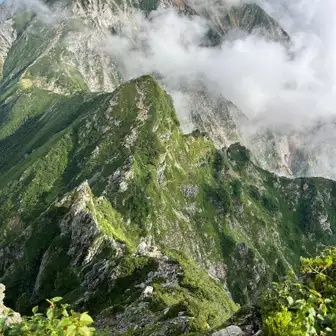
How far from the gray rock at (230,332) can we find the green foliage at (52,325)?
1068 cm

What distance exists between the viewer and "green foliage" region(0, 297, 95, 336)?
9.23m

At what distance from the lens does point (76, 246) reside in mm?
156750

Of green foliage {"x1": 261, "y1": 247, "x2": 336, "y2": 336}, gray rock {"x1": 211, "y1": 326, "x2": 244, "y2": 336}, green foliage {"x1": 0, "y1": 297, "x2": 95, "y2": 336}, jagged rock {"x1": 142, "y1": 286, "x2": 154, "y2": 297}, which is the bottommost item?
green foliage {"x1": 0, "y1": 297, "x2": 95, "y2": 336}

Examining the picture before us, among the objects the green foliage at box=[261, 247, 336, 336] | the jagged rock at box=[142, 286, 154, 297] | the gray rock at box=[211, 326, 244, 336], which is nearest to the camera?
the green foliage at box=[261, 247, 336, 336]

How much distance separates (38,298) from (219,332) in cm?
13954

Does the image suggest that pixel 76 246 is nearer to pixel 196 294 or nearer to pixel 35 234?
pixel 35 234

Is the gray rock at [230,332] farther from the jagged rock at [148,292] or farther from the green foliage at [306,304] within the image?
the jagged rock at [148,292]

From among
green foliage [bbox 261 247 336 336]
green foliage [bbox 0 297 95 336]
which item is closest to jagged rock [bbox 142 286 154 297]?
green foliage [bbox 261 247 336 336]

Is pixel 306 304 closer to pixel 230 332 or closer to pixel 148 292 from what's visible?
pixel 230 332

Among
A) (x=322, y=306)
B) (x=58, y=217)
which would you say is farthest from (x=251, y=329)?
(x=58, y=217)

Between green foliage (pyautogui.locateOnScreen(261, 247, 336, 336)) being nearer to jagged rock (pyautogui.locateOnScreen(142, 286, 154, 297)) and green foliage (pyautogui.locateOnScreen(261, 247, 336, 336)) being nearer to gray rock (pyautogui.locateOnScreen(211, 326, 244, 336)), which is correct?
gray rock (pyautogui.locateOnScreen(211, 326, 244, 336))

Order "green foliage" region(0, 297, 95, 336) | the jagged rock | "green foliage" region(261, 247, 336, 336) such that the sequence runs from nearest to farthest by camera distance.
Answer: "green foliage" region(0, 297, 95, 336), "green foliage" region(261, 247, 336, 336), the jagged rock

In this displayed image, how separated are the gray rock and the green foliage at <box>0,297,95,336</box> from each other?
1068 cm

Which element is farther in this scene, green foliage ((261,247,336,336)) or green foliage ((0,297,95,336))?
green foliage ((261,247,336,336))
